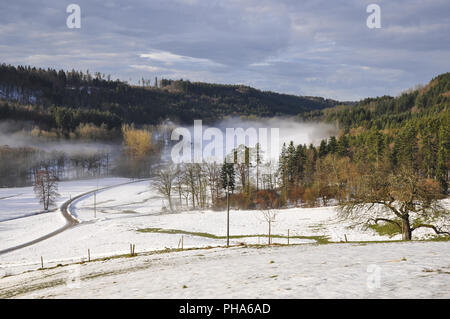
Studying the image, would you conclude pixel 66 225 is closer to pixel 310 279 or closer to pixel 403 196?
pixel 403 196

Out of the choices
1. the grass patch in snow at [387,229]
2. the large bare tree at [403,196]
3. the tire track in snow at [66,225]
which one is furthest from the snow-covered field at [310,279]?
the tire track in snow at [66,225]

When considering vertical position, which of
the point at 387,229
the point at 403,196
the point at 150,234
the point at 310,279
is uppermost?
the point at 403,196

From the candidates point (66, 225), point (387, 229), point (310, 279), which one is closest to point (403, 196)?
point (387, 229)

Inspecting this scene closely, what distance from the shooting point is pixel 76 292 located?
13.4 m

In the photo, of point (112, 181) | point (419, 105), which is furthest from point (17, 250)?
point (419, 105)

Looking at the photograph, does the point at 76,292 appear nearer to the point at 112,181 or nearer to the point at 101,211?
the point at 101,211

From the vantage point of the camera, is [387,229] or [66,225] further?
[66,225]

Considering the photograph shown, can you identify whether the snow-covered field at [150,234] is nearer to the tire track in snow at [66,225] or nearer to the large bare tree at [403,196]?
the tire track in snow at [66,225]

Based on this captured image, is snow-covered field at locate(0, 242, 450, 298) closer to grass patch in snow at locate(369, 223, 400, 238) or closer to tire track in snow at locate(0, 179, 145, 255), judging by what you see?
grass patch in snow at locate(369, 223, 400, 238)

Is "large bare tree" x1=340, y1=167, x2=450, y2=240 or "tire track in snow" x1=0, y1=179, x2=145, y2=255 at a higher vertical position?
"large bare tree" x1=340, y1=167, x2=450, y2=240

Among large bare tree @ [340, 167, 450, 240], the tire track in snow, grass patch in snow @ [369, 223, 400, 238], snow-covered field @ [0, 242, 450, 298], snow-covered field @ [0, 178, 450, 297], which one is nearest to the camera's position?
snow-covered field @ [0, 242, 450, 298]

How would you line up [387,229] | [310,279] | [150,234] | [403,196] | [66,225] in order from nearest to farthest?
[310,279], [403,196], [387,229], [150,234], [66,225]

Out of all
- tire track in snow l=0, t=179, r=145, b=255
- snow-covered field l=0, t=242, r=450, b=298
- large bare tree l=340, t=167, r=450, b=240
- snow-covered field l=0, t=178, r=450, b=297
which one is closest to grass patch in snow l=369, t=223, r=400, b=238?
snow-covered field l=0, t=178, r=450, b=297
